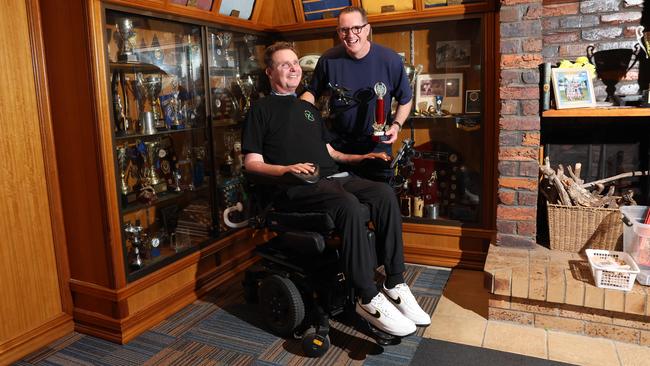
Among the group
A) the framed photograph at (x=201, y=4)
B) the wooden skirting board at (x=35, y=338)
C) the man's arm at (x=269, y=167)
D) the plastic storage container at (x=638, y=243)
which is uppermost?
the framed photograph at (x=201, y=4)

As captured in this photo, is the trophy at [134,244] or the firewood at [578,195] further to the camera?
the firewood at [578,195]

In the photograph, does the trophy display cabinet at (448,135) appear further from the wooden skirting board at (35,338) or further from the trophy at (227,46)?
the wooden skirting board at (35,338)

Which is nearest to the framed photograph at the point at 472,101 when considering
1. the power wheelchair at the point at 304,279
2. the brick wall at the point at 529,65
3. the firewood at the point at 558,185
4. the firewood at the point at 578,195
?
the brick wall at the point at 529,65

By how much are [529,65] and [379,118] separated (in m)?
0.84

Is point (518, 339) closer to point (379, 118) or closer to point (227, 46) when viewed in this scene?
point (379, 118)

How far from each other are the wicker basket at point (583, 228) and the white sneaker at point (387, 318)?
1097 millimetres

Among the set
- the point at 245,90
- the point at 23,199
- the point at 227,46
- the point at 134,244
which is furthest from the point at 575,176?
the point at 23,199

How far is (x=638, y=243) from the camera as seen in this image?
239 cm

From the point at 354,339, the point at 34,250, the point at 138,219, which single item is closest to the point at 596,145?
the point at 354,339

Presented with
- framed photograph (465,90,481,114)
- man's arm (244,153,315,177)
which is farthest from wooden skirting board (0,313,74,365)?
framed photograph (465,90,481,114)

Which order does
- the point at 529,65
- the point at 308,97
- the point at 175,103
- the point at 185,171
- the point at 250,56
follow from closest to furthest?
1. the point at 529,65
2. the point at 308,97
3. the point at 175,103
4. the point at 185,171
5. the point at 250,56

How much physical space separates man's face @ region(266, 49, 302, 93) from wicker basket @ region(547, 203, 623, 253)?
1.54 meters

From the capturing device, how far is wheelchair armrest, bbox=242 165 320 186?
2078mm

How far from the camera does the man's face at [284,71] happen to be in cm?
238
